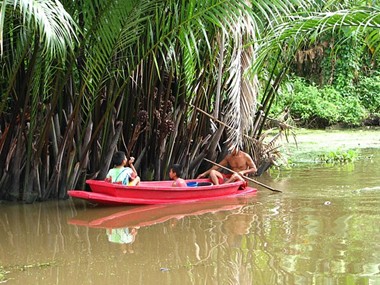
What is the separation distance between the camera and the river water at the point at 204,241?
5.33m

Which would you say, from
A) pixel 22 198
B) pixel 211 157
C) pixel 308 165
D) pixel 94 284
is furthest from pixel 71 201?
pixel 308 165

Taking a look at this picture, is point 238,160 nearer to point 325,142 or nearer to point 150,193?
point 150,193

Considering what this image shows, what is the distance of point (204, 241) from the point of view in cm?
664

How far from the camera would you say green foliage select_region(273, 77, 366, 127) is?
2225cm

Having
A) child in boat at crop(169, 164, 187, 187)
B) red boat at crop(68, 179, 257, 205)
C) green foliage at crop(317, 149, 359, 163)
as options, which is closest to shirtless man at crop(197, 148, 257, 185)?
red boat at crop(68, 179, 257, 205)

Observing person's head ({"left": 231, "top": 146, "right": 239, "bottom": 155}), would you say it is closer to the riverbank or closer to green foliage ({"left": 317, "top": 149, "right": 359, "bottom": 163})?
the riverbank

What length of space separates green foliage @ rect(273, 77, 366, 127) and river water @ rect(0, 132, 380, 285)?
1230cm

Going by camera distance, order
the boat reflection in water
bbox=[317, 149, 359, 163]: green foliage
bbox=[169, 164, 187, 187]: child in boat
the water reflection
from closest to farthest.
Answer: the water reflection < the boat reflection in water < bbox=[169, 164, 187, 187]: child in boat < bbox=[317, 149, 359, 163]: green foliage

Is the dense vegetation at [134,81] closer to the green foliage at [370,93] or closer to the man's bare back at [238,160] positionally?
the man's bare back at [238,160]

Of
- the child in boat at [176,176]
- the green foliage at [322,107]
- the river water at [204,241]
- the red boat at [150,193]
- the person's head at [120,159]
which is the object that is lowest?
the river water at [204,241]

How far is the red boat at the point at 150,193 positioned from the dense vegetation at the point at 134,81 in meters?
0.63

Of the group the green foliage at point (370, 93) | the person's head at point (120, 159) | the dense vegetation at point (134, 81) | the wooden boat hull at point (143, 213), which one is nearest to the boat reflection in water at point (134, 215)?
the wooden boat hull at point (143, 213)

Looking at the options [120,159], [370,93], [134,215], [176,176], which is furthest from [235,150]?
[370,93]

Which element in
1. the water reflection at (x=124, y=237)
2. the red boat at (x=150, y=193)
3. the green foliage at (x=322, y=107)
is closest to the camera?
the water reflection at (x=124, y=237)
